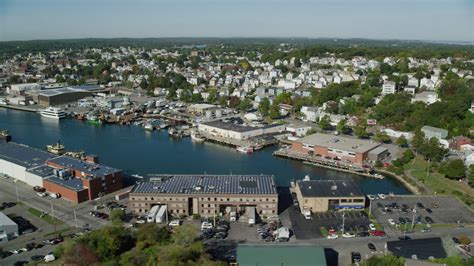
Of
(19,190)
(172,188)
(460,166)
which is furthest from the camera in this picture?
(460,166)

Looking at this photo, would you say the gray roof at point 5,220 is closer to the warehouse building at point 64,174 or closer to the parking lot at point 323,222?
the warehouse building at point 64,174

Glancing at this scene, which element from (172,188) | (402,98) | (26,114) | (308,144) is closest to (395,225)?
(172,188)

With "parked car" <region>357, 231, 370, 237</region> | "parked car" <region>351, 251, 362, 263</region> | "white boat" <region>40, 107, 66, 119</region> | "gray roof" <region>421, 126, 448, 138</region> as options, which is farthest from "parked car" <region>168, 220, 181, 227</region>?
"white boat" <region>40, 107, 66, 119</region>

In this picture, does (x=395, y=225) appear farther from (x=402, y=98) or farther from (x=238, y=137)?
(x=402, y=98)

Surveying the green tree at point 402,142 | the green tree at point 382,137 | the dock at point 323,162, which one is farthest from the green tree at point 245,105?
the green tree at point 402,142

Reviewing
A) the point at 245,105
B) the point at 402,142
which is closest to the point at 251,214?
the point at 402,142

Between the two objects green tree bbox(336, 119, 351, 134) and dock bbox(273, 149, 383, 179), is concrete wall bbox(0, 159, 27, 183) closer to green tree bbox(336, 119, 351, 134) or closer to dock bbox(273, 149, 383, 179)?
dock bbox(273, 149, 383, 179)

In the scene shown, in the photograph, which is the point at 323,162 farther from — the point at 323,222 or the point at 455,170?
the point at 323,222
